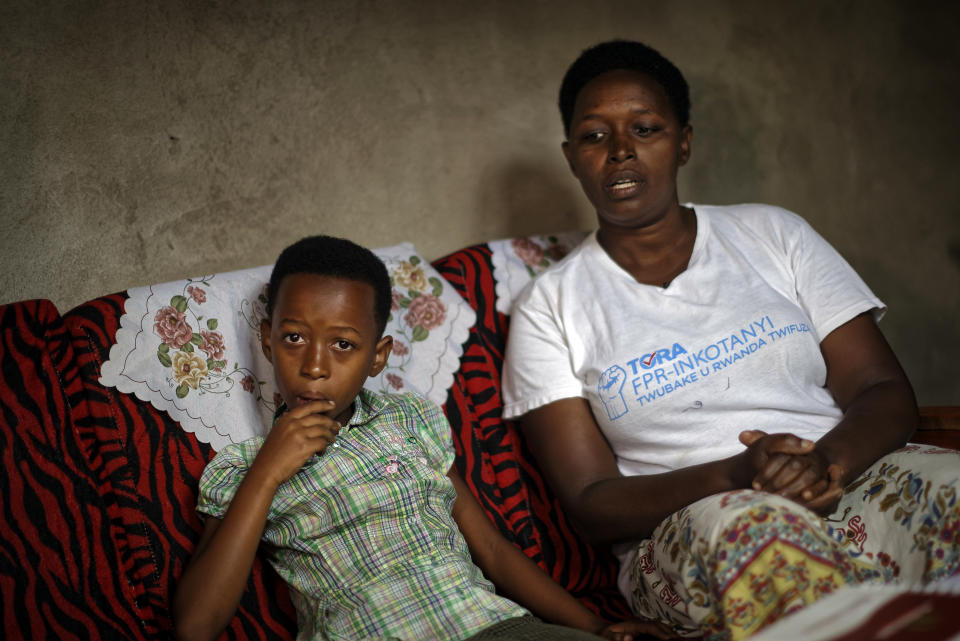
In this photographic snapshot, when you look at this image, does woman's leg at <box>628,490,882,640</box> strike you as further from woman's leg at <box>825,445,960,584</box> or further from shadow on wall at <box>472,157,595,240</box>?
shadow on wall at <box>472,157,595,240</box>

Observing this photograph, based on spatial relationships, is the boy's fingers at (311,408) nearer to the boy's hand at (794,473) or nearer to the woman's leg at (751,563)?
the woman's leg at (751,563)

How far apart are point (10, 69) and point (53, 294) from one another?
0.52 metres

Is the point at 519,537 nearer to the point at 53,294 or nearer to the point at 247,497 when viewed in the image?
the point at 247,497

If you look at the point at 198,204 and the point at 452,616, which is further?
the point at 198,204

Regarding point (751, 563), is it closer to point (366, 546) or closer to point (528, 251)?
point (366, 546)

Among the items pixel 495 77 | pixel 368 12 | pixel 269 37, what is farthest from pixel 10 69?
pixel 495 77

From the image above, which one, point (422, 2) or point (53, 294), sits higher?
point (422, 2)

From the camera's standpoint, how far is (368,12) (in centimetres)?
226

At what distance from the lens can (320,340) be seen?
1387mm

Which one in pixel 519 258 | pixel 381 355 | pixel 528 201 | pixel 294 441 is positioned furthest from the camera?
pixel 528 201

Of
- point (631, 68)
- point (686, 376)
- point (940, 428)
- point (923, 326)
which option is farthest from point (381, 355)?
point (923, 326)

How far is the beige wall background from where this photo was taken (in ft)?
6.06

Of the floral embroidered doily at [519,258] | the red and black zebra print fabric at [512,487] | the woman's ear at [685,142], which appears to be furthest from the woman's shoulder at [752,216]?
the red and black zebra print fabric at [512,487]

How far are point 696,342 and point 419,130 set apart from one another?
1128mm
